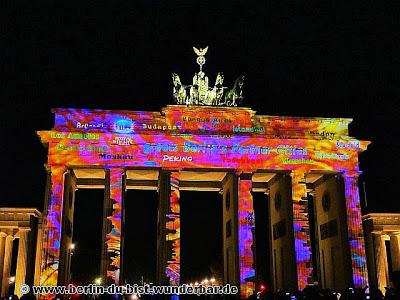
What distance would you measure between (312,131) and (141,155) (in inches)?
634

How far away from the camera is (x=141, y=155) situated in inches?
1833

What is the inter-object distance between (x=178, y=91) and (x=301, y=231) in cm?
1693

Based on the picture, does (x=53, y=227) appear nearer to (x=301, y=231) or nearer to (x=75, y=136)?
(x=75, y=136)

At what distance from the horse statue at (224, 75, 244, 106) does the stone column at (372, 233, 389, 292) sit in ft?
59.4

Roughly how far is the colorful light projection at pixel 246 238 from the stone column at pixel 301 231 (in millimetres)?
3917

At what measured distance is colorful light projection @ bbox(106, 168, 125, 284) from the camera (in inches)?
1719

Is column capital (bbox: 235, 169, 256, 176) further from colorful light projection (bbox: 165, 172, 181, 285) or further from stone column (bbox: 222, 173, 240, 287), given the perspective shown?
colorful light projection (bbox: 165, 172, 181, 285)

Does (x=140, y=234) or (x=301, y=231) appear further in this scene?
(x=140, y=234)

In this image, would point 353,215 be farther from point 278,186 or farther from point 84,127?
point 84,127

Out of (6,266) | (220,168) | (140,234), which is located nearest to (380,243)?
(220,168)

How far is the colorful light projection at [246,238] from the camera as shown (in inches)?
1742

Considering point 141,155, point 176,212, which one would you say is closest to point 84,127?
point 141,155

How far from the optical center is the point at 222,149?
155ft

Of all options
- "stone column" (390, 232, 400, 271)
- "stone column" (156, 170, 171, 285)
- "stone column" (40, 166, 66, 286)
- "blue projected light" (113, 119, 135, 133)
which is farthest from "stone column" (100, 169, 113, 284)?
"stone column" (390, 232, 400, 271)
